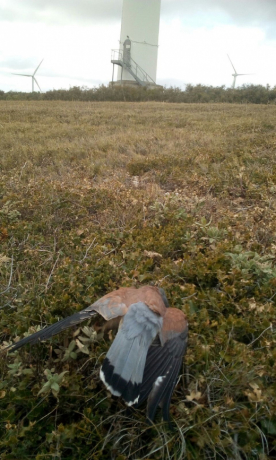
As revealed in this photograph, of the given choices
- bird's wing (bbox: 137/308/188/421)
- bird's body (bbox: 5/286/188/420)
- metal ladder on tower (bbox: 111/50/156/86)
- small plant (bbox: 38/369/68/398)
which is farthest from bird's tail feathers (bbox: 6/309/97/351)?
metal ladder on tower (bbox: 111/50/156/86)

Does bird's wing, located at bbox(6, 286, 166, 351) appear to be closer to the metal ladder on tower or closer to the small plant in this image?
the small plant

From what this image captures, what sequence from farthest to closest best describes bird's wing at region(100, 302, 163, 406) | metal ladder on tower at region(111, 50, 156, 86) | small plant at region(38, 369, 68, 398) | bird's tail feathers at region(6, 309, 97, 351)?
metal ladder on tower at region(111, 50, 156, 86) → bird's tail feathers at region(6, 309, 97, 351) → small plant at region(38, 369, 68, 398) → bird's wing at region(100, 302, 163, 406)

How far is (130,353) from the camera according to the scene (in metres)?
1.91

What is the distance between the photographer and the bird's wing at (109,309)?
214cm

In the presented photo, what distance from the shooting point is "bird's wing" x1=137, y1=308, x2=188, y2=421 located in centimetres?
183

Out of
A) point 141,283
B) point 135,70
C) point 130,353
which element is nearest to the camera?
point 130,353

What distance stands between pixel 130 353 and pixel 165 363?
22 cm

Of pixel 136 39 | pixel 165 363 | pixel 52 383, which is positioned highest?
pixel 136 39

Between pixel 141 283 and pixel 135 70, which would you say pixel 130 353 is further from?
pixel 135 70

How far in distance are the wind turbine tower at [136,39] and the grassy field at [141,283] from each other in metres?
25.8

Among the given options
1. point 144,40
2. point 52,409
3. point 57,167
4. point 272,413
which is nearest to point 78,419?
point 52,409

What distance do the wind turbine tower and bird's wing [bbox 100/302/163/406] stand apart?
29413 millimetres

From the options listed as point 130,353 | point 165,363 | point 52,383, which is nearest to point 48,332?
point 52,383

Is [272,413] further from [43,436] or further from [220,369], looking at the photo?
[43,436]
